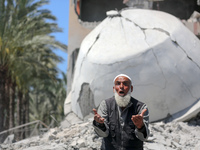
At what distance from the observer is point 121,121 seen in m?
3.34

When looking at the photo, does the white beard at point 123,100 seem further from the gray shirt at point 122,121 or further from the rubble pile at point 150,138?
the rubble pile at point 150,138

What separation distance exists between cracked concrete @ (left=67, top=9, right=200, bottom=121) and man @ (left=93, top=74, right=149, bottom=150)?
3.94m

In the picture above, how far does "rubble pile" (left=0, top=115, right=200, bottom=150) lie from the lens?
19.8 ft

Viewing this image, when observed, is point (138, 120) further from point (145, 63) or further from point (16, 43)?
point (16, 43)

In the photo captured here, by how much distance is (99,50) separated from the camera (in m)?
7.77

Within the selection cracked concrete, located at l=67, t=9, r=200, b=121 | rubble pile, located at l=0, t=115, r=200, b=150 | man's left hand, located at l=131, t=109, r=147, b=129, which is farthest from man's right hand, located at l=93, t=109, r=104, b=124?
cracked concrete, located at l=67, t=9, r=200, b=121

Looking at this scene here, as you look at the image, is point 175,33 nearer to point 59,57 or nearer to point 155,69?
point 155,69

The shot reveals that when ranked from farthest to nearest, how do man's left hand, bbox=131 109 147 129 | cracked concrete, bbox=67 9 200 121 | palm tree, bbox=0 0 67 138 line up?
palm tree, bbox=0 0 67 138 → cracked concrete, bbox=67 9 200 121 → man's left hand, bbox=131 109 147 129

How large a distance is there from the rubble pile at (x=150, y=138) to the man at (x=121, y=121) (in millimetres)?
2527

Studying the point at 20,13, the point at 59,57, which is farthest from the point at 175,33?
the point at 59,57

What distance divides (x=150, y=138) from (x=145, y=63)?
1.64 meters

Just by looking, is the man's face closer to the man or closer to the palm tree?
the man

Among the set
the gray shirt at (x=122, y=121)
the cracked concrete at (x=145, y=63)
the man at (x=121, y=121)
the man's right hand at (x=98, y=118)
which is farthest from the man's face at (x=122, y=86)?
the cracked concrete at (x=145, y=63)

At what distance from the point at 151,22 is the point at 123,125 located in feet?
17.0
